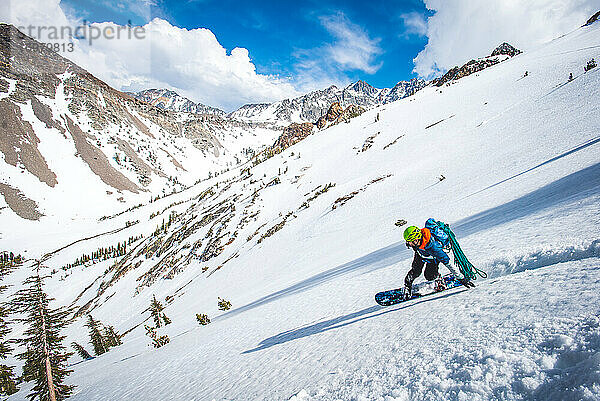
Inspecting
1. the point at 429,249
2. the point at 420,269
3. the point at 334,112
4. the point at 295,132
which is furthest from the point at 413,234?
the point at 295,132

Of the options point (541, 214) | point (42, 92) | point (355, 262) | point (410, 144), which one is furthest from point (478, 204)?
point (42, 92)

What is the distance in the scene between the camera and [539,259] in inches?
221

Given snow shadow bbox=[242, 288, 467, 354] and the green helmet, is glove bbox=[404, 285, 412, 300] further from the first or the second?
the green helmet

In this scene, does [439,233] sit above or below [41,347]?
above

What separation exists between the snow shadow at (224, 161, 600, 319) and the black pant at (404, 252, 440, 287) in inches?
56.3

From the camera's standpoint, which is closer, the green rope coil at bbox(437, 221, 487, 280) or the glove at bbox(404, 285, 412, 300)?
the green rope coil at bbox(437, 221, 487, 280)

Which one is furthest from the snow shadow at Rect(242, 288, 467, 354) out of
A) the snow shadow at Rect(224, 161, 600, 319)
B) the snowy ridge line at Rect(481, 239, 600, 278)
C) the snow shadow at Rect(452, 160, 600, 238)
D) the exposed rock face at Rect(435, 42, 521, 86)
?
the exposed rock face at Rect(435, 42, 521, 86)

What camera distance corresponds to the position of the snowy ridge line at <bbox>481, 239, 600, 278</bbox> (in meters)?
5.05

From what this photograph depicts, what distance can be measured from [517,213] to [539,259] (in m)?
4.59

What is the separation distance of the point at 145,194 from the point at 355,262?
213m

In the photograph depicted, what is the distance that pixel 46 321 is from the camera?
559 inches

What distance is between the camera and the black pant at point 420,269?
6695mm

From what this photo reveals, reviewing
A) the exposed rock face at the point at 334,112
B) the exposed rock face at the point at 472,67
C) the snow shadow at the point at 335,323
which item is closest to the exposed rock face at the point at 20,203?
the exposed rock face at the point at 334,112

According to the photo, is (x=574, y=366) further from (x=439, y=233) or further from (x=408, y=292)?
(x=408, y=292)
